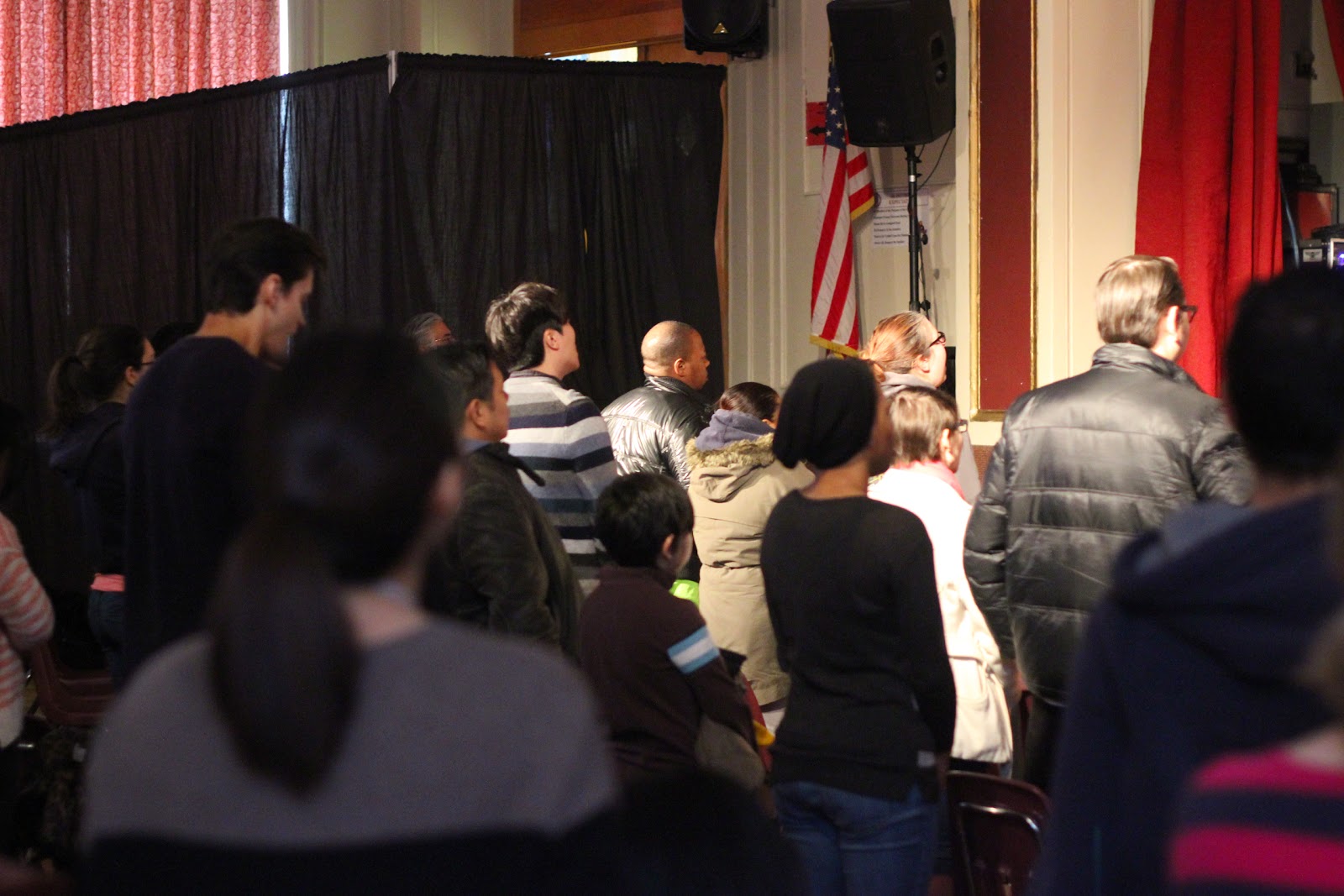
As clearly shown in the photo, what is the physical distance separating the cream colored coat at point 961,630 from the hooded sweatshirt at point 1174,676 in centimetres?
173

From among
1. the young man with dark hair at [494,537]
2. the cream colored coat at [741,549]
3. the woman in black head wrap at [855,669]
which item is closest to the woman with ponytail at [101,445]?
the young man with dark hair at [494,537]

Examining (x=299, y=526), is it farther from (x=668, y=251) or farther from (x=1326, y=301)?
(x=668, y=251)

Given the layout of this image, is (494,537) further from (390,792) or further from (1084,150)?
(1084,150)

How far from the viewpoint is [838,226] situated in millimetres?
6582

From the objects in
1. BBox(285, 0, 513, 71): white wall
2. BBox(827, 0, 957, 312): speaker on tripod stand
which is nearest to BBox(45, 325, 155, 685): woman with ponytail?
BBox(827, 0, 957, 312): speaker on tripod stand

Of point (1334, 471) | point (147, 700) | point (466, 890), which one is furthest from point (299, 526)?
point (1334, 471)

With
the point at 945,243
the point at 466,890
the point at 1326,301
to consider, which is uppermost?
the point at 945,243

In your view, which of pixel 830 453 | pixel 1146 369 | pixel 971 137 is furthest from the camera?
pixel 971 137

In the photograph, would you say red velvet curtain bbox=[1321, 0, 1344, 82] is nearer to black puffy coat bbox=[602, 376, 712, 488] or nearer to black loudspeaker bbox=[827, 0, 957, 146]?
black loudspeaker bbox=[827, 0, 957, 146]

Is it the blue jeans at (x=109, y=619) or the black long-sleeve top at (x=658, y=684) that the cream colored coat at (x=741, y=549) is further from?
the blue jeans at (x=109, y=619)

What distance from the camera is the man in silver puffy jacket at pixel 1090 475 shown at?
2.88 metres

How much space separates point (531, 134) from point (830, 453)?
4.84 meters

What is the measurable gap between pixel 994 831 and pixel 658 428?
2163 millimetres

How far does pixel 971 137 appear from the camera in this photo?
6.02 metres
